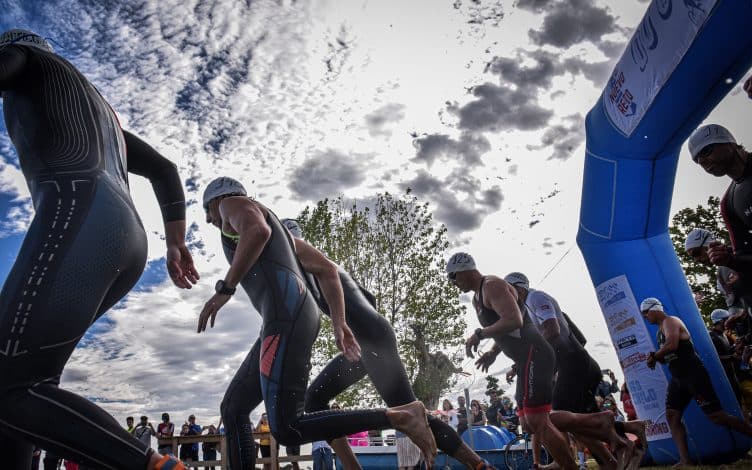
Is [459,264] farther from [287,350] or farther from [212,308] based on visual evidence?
[212,308]

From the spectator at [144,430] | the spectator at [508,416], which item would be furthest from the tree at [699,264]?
the spectator at [144,430]

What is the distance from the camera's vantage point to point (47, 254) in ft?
5.12

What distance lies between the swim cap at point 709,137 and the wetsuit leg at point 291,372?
3586 mm

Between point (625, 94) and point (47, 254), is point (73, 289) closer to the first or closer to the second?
point (47, 254)

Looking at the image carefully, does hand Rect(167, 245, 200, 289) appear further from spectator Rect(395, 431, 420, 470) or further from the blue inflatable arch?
spectator Rect(395, 431, 420, 470)

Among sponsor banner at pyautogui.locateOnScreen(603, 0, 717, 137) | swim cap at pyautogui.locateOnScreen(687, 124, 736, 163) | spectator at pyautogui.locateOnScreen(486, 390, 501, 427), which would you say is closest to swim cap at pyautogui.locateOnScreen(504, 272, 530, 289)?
sponsor banner at pyautogui.locateOnScreen(603, 0, 717, 137)

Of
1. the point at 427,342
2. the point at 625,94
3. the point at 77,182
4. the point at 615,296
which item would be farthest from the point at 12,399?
the point at 427,342

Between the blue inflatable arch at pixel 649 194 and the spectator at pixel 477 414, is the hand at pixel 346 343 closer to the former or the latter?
the blue inflatable arch at pixel 649 194

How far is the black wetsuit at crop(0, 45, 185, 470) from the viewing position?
4.86ft

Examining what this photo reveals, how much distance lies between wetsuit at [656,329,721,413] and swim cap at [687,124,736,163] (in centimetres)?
278

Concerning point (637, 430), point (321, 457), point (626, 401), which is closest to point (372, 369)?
point (637, 430)

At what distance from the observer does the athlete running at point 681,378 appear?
5711 mm

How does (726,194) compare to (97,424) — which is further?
(726,194)

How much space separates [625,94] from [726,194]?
2.43 meters
